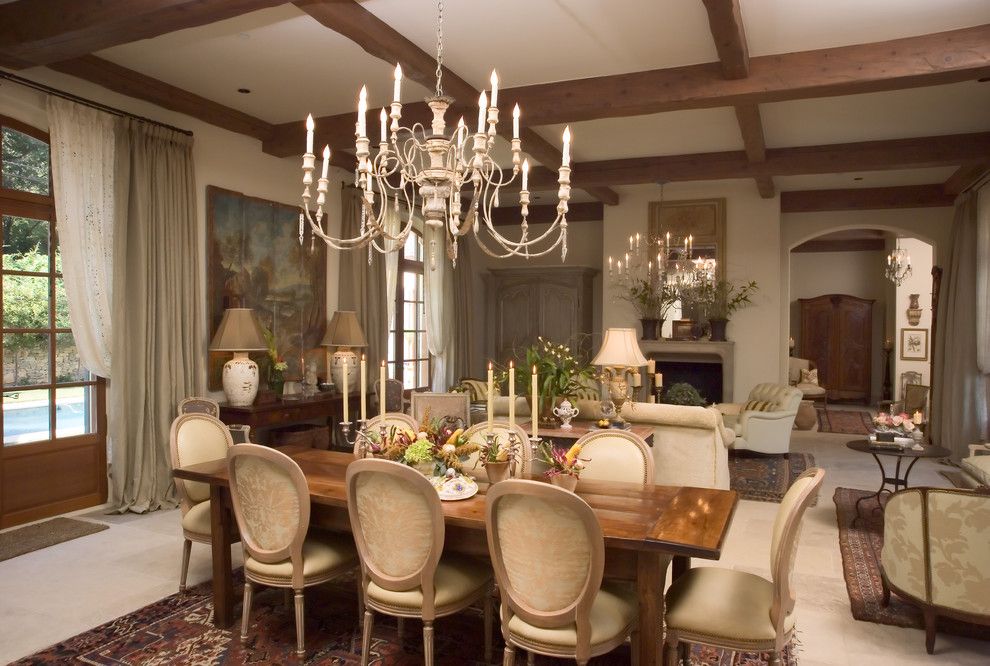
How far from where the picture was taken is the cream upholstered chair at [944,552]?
2.76 m

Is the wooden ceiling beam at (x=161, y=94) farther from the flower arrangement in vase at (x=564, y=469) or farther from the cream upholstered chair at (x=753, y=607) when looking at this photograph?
the cream upholstered chair at (x=753, y=607)

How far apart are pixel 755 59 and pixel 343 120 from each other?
Result: 319 cm

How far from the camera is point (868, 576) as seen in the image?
3.69 meters

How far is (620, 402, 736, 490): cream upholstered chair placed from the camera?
4945 mm

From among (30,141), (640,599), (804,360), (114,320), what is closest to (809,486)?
(640,599)

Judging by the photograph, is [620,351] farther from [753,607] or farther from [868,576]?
[753,607]

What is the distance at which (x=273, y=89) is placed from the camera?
5.07 metres

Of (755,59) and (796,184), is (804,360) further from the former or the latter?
(755,59)


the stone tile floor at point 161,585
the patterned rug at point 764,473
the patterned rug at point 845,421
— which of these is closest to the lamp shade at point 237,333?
the stone tile floor at point 161,585

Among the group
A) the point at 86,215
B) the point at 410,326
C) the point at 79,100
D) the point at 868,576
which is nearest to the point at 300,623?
the point at 868,576

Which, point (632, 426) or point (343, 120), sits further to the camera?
point (343, 120)

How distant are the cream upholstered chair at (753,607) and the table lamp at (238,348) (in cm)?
395

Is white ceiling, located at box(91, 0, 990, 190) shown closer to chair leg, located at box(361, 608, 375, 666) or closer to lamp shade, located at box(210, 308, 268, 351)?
lamp shade, located at box(210, 308, 268, 351)

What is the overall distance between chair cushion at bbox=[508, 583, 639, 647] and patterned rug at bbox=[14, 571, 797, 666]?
54 cm
